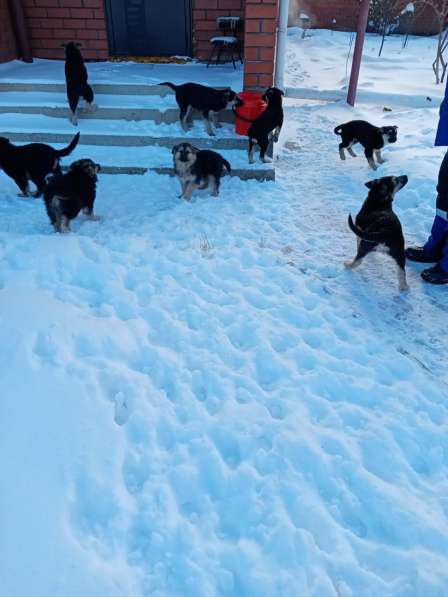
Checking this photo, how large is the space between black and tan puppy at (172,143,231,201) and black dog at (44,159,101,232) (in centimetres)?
100

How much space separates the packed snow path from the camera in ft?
6.48

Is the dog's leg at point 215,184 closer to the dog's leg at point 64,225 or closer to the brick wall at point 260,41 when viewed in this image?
the dog's leg at point 64,225

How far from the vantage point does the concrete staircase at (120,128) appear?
21.0ft

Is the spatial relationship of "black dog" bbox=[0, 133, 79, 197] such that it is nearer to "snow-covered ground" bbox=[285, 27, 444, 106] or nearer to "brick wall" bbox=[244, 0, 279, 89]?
"brick wall" bbox=[244, 0, 279, 89]

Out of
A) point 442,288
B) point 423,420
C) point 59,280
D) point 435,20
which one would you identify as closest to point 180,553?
point 423,420

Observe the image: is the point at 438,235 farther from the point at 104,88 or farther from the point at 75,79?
the point at 104,88

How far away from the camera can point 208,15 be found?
342 inches

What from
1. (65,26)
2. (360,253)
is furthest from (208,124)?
(65,26)

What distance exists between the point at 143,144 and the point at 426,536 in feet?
20.4

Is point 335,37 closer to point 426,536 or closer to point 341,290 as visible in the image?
point 341,290

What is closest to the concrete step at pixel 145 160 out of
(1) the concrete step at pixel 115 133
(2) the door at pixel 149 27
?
(1) the concrete step at pixel 115 133

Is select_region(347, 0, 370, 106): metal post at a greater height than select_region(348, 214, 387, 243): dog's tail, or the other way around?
select_region(347, 0, 370, 106): metal post

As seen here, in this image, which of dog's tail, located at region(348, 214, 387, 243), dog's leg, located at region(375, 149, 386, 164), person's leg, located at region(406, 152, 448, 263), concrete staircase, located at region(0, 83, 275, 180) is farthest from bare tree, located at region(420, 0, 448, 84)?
dog's tail, located at region(348, 214, 387, 243)

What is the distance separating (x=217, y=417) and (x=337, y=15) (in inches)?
806
